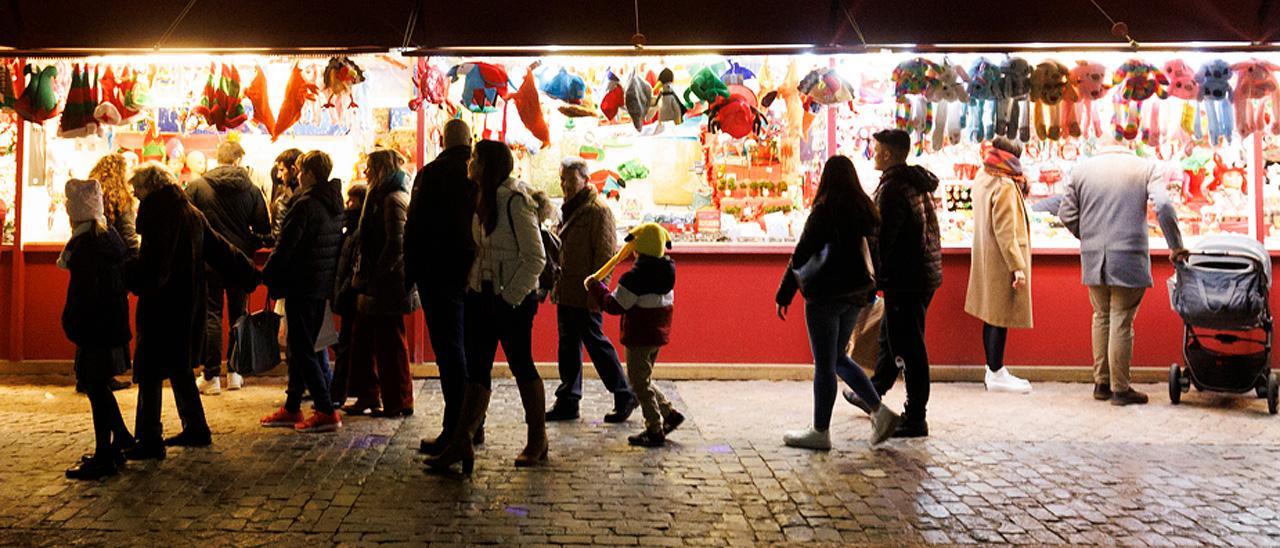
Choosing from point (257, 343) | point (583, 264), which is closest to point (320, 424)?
point (257, 343)

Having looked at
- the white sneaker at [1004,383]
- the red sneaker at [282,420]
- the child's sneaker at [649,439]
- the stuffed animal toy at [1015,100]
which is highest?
the stuffed animal toy at [1015,100]

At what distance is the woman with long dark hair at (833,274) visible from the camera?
22.4ft

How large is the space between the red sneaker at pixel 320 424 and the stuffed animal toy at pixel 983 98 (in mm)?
5082

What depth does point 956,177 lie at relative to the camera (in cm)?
1025

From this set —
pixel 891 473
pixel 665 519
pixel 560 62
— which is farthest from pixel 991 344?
pixel 665 519

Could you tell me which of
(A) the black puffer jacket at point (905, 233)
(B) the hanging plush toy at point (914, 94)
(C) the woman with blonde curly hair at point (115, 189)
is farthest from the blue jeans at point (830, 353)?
(C) the woman with blonde curly hair at point (115, 189)

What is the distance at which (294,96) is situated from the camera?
925 centimetres

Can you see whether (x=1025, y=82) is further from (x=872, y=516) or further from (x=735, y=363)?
(x=872, y=516)

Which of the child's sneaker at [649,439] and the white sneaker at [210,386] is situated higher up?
the white sneaker at [210,386]

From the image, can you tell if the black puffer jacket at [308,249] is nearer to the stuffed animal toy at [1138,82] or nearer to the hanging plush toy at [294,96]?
the hanging plush toy at [294,96]

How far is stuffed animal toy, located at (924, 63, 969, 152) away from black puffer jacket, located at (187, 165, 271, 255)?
208 inches

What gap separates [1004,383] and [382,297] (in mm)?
5209

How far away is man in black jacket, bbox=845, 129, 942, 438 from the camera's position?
747 cm

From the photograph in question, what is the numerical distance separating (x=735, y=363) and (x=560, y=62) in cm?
306
